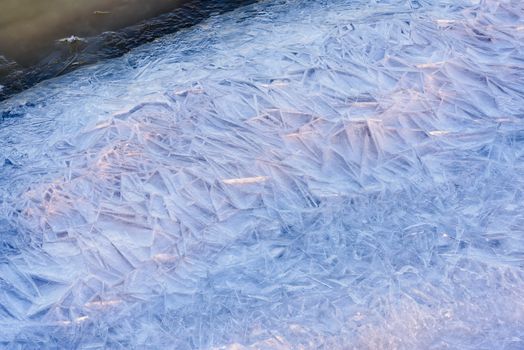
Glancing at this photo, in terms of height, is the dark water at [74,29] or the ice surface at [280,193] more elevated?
the dark water at [74,29]

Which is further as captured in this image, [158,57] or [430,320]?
[158,57]

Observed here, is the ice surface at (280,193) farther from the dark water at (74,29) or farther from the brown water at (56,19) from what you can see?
the brown water at (56,19)

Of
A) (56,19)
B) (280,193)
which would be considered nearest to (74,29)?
(56,19)

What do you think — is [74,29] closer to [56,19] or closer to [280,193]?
[56,19]

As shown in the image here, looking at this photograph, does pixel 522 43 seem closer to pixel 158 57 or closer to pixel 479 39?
pixel 479 39

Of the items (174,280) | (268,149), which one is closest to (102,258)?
(174,280)

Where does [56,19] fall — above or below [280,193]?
above

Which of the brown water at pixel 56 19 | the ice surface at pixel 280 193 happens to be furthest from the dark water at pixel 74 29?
the ice surface at pixel 280 193
